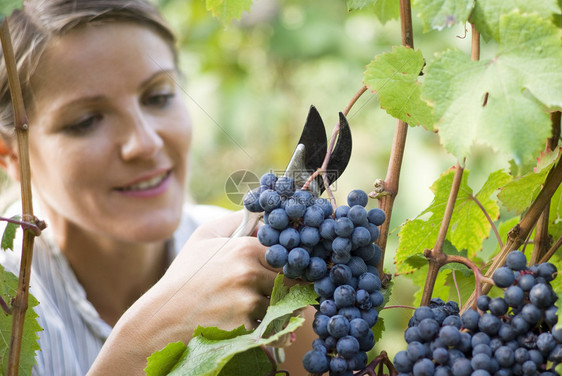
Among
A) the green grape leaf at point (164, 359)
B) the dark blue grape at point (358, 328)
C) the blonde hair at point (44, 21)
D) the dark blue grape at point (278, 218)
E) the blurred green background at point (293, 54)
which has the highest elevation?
the blurred green background at point (293, 54)

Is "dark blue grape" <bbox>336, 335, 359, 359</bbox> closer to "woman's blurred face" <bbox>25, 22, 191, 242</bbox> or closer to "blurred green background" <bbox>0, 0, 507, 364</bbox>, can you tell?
"woman's blurred face" <bbox>25, 22, 191, 242</bbox>

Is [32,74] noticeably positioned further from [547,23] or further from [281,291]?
[547,23]

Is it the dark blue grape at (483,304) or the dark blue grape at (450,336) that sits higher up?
the dark blue grape at (483,304)

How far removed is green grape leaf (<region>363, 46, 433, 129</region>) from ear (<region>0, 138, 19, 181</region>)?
88 cm

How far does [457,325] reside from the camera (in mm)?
360

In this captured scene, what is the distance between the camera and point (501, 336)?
1.11 ft

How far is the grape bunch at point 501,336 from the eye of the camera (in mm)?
330

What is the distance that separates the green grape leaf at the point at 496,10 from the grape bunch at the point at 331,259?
0.13m

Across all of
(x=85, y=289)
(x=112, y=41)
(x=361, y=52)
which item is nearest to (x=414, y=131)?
(x=361, y=52)

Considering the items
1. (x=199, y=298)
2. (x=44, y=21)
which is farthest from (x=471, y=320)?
(x=44, y=21)

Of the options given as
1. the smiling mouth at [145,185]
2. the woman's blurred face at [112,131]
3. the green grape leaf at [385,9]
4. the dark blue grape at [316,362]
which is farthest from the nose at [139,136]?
the dark blue grape at [316,362]

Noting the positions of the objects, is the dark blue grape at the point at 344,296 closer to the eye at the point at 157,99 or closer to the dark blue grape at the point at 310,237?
the dark blue grape at the point at 310,237

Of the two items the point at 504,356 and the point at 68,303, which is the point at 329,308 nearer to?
the point at 504,356

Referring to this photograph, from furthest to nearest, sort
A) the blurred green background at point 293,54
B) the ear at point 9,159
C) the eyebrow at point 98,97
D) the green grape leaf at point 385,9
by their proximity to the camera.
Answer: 1. the blurred green background at point 293,54
2. the ear at point 9,159
3. the eyebrow at point 98,97
4. the green grape leaf at point 385,9
